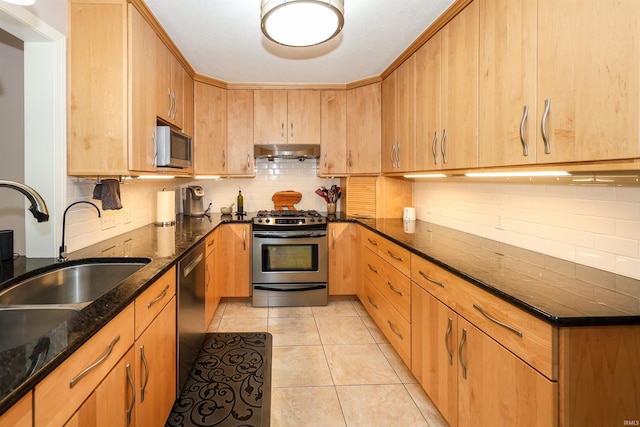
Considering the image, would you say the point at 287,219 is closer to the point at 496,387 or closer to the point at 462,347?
the point at 462,347

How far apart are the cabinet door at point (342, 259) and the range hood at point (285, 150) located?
85 cm

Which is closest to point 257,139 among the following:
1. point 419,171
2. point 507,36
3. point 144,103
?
point 144,103

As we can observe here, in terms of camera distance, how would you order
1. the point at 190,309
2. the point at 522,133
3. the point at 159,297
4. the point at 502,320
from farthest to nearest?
the point at 190,309, the point at 159,297, the point at 522,133, the point at 502,320

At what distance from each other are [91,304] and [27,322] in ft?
1.04

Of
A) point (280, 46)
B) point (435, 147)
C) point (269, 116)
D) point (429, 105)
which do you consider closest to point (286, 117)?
point (269, 116)

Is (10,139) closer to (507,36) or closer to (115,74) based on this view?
(115,74)

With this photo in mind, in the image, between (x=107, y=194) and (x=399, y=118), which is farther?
(x=399, y=118)

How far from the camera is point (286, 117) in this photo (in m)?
3.79

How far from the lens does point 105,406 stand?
3.61 ft

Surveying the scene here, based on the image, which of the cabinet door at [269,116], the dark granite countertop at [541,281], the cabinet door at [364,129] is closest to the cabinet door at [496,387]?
the dark granite countertop at [541,281]

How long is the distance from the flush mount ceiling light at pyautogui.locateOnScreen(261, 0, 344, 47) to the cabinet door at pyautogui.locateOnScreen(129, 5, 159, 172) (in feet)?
3.03

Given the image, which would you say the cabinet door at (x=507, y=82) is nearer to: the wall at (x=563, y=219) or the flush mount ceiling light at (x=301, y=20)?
the wall at (x=563, y=219)

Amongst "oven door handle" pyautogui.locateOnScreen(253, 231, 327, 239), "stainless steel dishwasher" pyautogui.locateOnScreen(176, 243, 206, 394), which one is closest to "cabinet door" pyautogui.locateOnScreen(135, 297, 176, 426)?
"stainless steel dishwasher" pyautogui.locateOnScreen(176, 243, 206, 394)

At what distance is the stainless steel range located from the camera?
354cm
